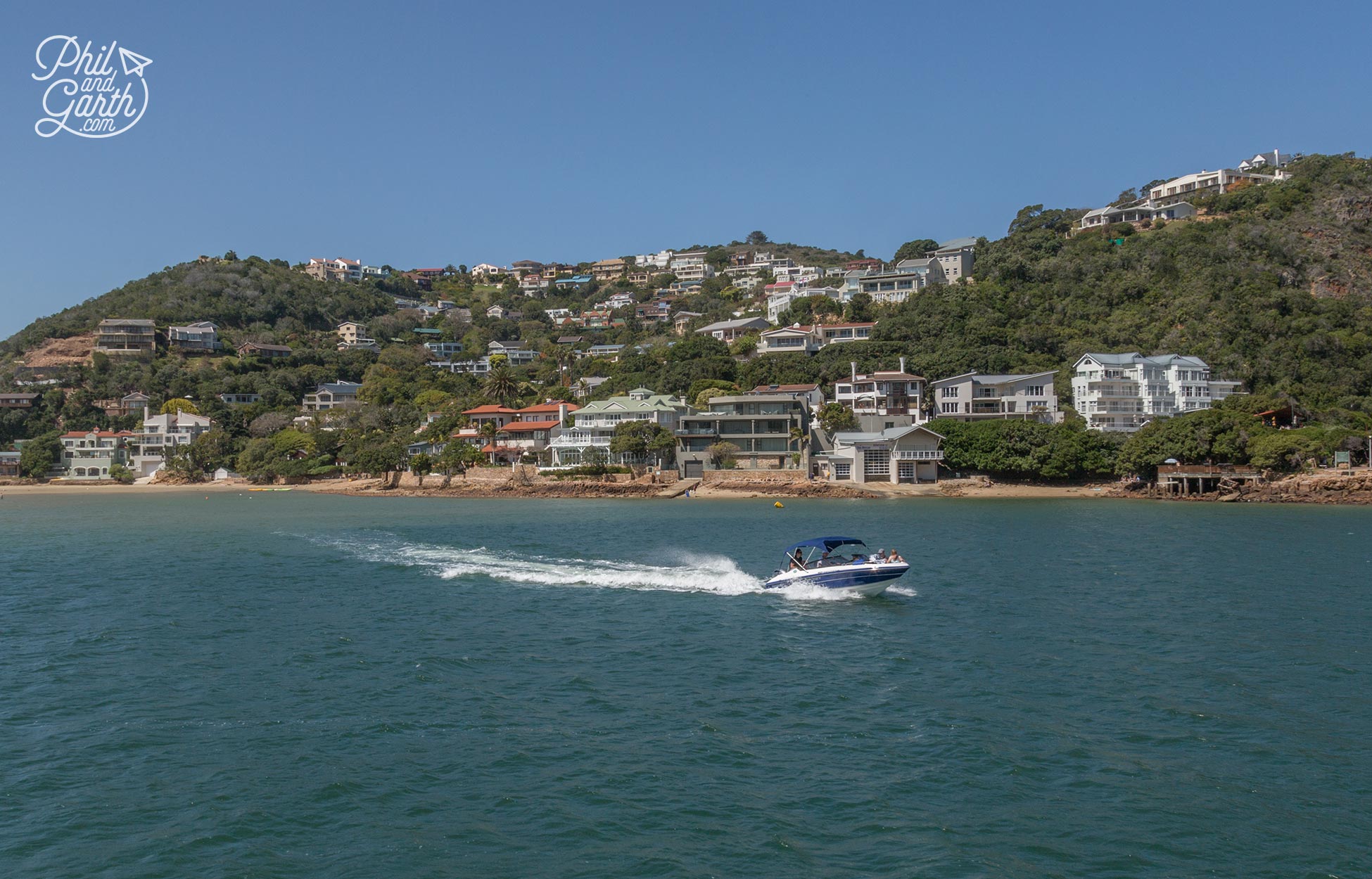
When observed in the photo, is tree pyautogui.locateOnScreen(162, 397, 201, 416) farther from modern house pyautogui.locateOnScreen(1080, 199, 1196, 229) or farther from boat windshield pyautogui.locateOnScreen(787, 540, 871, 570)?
modern house pyautogui.locateOnScreen(1080, 199, 1196, 229)

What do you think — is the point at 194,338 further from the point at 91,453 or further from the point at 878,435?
the point at 878,435

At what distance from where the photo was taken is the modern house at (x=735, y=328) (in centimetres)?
11831

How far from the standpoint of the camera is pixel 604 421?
84.4 metres

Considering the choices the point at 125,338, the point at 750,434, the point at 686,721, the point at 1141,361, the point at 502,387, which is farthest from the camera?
the point at 125,338

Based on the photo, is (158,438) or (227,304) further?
(227,304)

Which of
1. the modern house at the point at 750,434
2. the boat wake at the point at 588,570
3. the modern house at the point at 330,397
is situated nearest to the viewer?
the boat wake at the point at 588,570

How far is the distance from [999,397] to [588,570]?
181 ft

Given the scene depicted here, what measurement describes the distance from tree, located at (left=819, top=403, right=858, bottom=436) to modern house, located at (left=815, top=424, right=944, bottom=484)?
5296mm

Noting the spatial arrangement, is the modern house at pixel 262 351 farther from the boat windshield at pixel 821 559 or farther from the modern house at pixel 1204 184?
the modern house at pixel 1204 184

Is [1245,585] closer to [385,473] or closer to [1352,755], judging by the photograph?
[1352,755]

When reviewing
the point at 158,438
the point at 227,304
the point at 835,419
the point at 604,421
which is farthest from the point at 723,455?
the point at 227,304

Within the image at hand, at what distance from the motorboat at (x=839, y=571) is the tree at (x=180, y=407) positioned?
94772mm

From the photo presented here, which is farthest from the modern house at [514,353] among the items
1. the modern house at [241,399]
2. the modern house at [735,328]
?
the modern house at [241,399]

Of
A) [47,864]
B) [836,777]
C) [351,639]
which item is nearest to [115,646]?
[351,639]
